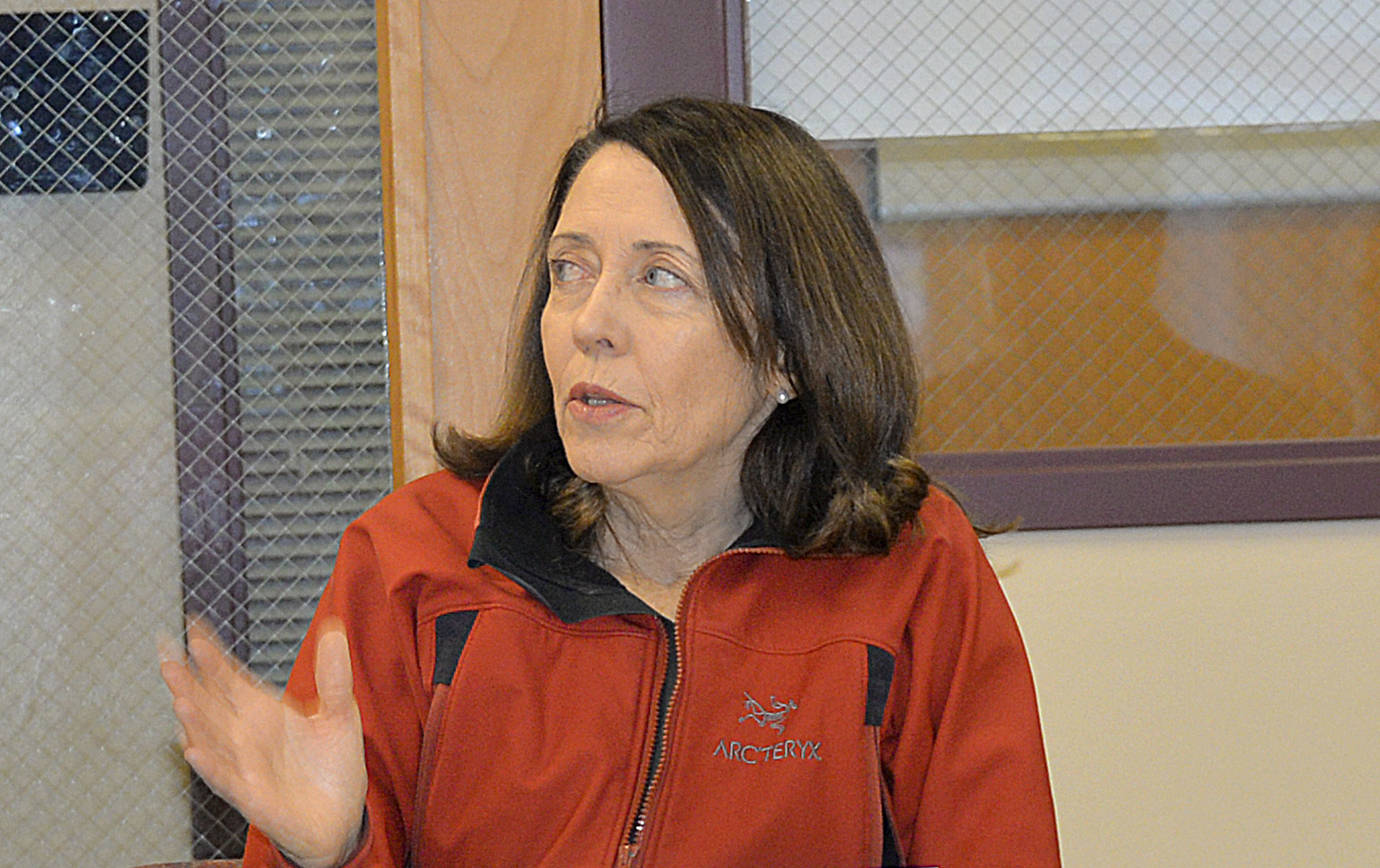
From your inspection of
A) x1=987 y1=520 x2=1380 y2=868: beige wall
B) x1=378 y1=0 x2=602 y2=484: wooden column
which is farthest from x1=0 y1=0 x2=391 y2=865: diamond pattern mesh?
x1=987 y1=520 x2=1380 y2=868: beige wall

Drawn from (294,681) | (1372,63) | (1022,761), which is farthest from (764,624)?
(1372,63)

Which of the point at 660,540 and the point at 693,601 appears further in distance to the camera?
the point at 660,540

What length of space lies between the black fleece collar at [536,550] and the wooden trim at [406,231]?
394 mm

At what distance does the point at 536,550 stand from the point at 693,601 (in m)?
0.16

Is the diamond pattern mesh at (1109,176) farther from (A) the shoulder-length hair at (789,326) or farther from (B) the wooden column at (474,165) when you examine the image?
(A) the shoulder-length hair at (789,326)

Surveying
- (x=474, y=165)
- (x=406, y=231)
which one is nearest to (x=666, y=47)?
(x=474, y=165)

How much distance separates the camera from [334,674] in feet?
3.61

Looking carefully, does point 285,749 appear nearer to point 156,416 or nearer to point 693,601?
point 693,601

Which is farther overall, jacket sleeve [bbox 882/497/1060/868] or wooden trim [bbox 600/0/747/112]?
wooden trim [bbox 600/0/747/112]

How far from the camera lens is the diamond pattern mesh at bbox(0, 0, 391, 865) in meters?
1.76

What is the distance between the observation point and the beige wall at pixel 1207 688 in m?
1.91

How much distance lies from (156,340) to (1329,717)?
5.43 feet

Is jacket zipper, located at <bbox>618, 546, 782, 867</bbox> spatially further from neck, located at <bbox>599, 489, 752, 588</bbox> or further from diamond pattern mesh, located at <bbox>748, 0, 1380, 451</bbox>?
diamond pattern mesh, located at <bbox>748, 0, 1380, 451</bbox>

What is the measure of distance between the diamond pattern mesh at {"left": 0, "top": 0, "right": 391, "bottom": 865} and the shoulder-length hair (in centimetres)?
42
